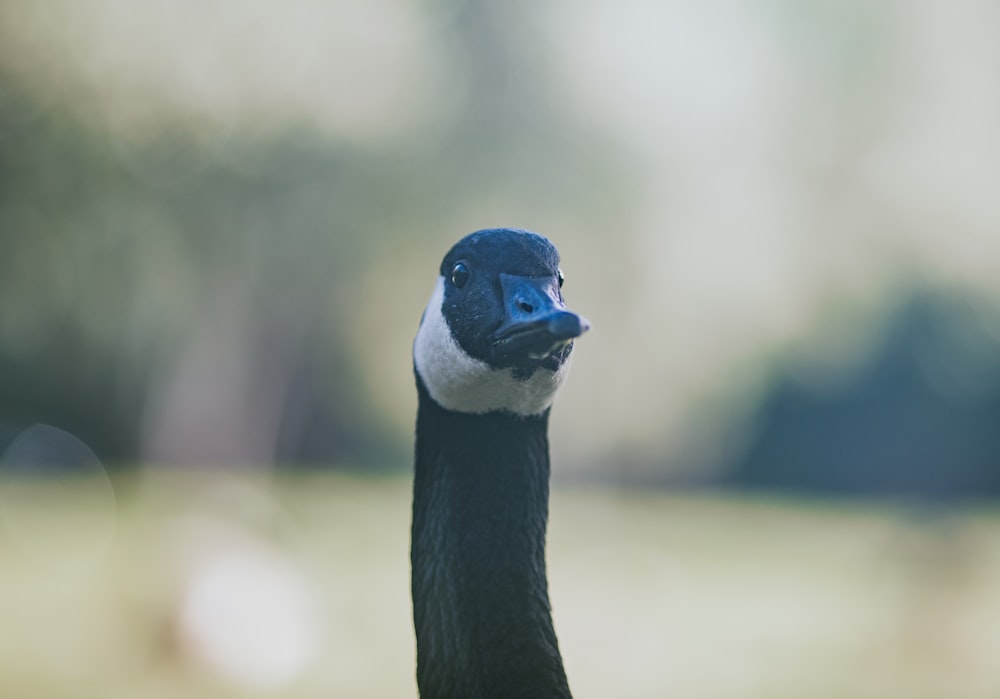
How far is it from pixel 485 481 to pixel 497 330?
472 mm

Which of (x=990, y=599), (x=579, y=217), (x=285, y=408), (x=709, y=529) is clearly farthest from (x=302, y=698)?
(x=285, y=408)

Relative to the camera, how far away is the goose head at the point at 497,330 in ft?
7.46

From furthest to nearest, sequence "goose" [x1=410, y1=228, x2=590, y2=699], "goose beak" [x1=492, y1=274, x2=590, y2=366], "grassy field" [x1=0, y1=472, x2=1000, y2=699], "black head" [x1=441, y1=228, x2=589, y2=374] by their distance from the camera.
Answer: "grassy field" [x1=0, y1=472, x2=1000, y2=699] < "goose" [x1=410, y1=228, x2=590, y2=699] < "black head" [x1=441, y1=228, x2=589, y2=374] < "goose beak" [x1=492, y1=274, x2=590, y2=366]

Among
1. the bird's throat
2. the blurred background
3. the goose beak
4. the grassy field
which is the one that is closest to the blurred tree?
the blurred background

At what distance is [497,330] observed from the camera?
7.61 ft

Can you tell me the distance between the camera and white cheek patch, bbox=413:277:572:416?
240 cm

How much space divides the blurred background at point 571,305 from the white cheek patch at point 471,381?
227 inches

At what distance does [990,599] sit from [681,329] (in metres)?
7.08

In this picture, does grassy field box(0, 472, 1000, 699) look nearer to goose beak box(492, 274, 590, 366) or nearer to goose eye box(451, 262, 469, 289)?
goose eye box(451, 262, 469, 289)

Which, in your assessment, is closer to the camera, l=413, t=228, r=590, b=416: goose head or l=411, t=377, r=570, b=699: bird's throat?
l=413, t=228, r=590, b=416: goose head

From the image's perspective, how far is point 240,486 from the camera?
1606 centimetres

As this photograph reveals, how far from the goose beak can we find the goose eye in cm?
14

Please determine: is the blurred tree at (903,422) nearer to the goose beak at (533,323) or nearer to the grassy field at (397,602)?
the grassy field at (397,602)

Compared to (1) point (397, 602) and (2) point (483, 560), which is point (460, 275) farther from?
(1) point (397, 602)
